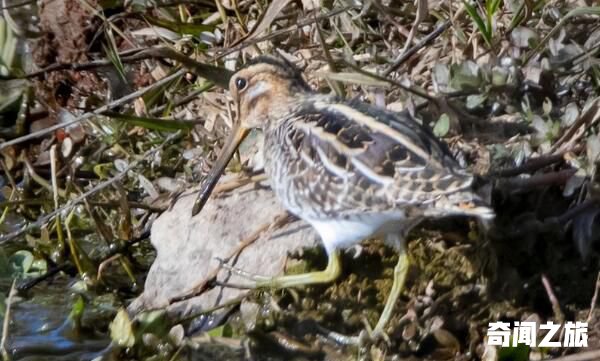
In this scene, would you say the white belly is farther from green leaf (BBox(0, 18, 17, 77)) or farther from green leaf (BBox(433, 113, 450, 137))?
green leaf (BBox(0, 18, 17, 77))

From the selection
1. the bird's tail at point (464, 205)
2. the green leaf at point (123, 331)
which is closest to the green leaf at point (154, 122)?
the green leaf at point (123, 331)

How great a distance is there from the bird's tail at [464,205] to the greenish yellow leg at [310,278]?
1.60 feet

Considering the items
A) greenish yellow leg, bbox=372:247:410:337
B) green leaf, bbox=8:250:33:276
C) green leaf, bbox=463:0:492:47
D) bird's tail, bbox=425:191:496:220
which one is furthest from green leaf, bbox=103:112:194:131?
bird's tail, bbox=425:191:496:220

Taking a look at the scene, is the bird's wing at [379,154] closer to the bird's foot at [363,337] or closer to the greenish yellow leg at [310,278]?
the greenish yellow leg at [310,278]

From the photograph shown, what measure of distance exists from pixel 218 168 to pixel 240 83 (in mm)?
290

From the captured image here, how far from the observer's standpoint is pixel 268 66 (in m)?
4.16

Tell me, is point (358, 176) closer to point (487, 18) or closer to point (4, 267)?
point (487, 18)

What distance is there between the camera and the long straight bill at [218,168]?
4.15 metres

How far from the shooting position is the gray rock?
13.2 ft

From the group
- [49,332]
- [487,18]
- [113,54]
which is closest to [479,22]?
[487,18]

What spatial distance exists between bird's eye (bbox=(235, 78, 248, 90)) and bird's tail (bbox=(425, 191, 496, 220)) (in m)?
1.03

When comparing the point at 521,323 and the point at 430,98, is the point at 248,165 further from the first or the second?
the point at 521,323

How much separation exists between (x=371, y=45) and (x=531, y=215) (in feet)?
3.79

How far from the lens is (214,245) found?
4148 millimetres
